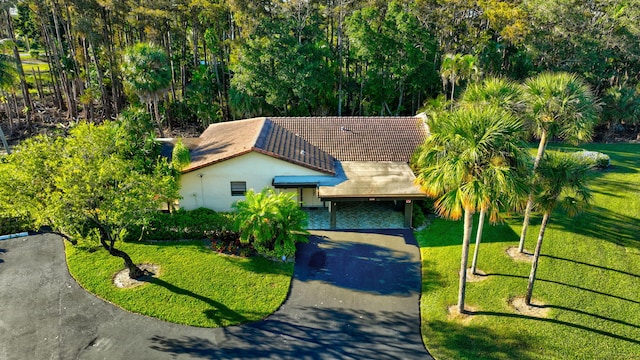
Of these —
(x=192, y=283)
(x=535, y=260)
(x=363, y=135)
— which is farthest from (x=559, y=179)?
(x=192, y=283)

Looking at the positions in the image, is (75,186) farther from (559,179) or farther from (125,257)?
(559,179)

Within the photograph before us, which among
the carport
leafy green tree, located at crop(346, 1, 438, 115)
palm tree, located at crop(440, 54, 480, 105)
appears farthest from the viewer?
leafy green tree, located at crop(346, 1, 438, 115)

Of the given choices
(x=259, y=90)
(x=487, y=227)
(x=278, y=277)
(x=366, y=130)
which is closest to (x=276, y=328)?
(x=278, y=277)

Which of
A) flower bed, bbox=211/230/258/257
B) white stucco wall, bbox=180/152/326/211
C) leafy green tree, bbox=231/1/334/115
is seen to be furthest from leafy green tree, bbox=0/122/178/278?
leafy green tree, bbox=231/1/334/115

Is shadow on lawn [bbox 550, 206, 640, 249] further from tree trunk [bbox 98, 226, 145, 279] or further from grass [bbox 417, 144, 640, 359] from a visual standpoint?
tree trunk [bbox 98, 226, 145, 279]

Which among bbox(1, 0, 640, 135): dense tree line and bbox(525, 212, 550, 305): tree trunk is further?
bbox(1, 0, 640, 135): dense tree line

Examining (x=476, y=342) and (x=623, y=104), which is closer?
(x=476, y=342)

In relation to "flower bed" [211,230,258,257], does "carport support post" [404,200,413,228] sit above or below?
above
